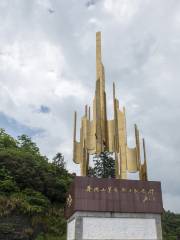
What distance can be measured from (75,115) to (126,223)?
5239mm

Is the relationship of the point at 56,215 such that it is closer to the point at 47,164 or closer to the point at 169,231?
the point at 47,164

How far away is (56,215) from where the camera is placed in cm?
Result: 2517

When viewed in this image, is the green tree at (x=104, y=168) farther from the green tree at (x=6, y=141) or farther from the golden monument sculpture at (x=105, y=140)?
the golden monument sculpture at (x=105, y=140)

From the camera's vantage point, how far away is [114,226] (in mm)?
11688

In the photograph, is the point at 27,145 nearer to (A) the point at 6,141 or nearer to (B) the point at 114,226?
(A) the point at 6,141

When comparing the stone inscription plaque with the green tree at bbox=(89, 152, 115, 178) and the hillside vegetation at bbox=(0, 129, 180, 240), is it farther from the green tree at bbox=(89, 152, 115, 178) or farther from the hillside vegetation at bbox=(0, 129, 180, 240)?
the green tree at bbox=(89, 152, 115, 178)

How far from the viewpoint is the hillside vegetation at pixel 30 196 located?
22297 millimetres

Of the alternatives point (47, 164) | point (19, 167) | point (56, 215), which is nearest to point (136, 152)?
point (56, 215)

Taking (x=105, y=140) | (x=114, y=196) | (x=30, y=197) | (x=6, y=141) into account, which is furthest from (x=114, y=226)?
(x=6, y=141)

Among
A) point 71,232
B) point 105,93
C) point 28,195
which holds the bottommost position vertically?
point 71,232

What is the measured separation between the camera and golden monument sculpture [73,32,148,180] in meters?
13.4

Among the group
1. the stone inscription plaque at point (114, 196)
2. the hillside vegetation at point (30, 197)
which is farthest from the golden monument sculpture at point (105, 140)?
the hillside vegetation at point (30, 197)

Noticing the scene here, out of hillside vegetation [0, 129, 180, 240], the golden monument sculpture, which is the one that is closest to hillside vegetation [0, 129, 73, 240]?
hillside vegetation [0, 129, 180, 240]

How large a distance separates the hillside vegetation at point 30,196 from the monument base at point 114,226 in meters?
11.4
